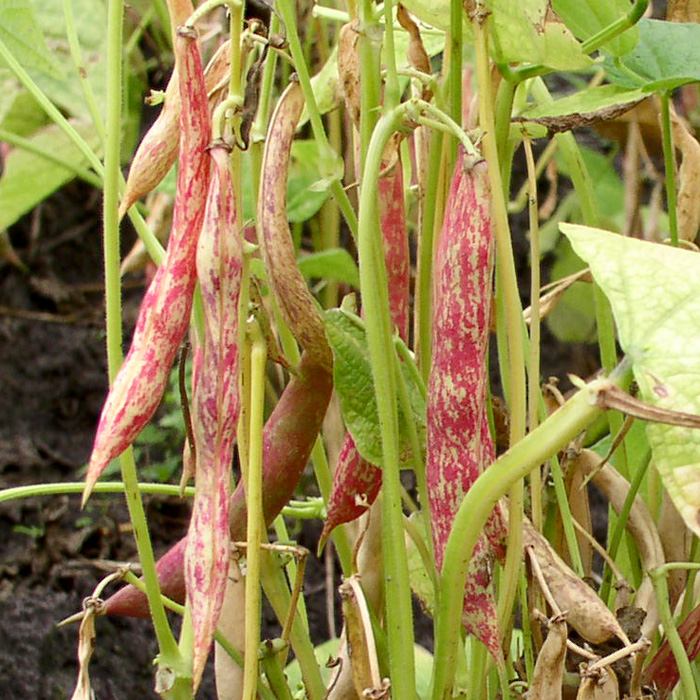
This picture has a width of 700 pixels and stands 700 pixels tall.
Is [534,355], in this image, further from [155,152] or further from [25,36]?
[25,36]

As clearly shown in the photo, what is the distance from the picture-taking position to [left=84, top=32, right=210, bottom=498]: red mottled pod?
40cm

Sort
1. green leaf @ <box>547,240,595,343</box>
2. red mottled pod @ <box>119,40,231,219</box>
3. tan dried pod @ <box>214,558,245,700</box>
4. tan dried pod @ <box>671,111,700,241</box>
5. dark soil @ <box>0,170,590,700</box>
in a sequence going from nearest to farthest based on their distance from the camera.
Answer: red mottled pod @ <box>119,40,231,219</box>, tan dried pod @ <box>214,558,245,700</box>, tan dried pod @ <box>671,111,700,241</box>, dark soil @ <box>0,170,590,700</box>, green leaf @ <box>547,240,595,343</box>

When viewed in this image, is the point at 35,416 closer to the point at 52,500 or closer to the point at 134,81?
the point at 52,500

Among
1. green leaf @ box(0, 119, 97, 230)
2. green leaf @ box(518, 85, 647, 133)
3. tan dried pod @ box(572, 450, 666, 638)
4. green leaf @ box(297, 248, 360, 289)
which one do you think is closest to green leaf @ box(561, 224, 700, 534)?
green leaf @ box(518, 85, 647, 133)

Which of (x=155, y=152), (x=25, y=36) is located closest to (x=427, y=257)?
(x=155, y=152)

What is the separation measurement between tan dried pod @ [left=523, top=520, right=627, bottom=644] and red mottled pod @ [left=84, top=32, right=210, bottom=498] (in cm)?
21

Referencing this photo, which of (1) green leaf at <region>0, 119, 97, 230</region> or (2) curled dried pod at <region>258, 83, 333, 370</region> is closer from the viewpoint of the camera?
(2) curled dried pod at <region>258, 83, 333, 370</region>

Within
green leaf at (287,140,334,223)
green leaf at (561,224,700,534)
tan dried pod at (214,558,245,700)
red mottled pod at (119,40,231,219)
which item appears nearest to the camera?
green leaf at (561,224,700,534)

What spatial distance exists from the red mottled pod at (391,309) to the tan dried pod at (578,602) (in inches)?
3.5

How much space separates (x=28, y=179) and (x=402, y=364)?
0.82m

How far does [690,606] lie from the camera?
63 centimetres

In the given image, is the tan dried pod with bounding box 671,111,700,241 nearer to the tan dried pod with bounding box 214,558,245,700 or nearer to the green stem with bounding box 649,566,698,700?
the green stem with bounding box 649,566,698,700

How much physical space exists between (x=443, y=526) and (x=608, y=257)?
14 centimetres

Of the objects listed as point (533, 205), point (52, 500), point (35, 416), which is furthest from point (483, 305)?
point (35, 416)
